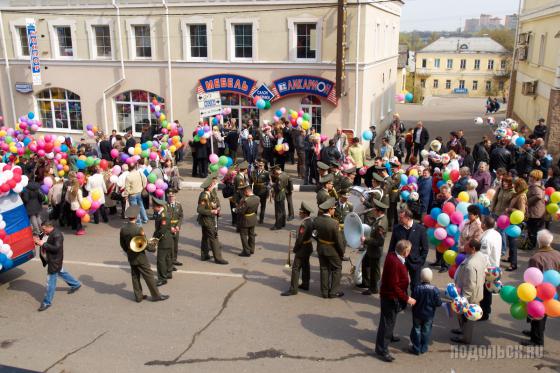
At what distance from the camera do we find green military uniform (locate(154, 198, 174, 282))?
9.30m

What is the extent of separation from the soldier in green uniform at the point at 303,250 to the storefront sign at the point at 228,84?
12059mm

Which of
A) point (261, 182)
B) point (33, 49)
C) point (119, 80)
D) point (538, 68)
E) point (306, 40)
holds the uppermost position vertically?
point (306, 40)

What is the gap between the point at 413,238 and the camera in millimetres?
8031

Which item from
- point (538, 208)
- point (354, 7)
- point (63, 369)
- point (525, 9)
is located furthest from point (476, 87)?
point (63, 369)

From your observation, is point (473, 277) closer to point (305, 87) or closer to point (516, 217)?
point (516, 217)

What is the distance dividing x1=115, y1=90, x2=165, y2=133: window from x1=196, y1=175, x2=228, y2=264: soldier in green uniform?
12.1m

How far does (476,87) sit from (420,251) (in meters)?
89.4

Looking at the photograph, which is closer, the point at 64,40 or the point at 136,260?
the point at 136,260

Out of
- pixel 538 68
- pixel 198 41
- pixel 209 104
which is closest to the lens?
pixel 209 104

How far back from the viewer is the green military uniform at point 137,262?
8.58 metres

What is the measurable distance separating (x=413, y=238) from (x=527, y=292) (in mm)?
1839

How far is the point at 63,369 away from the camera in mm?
7074

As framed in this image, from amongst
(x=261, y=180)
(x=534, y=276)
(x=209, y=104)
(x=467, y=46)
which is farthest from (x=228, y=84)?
(x=467, y=46)

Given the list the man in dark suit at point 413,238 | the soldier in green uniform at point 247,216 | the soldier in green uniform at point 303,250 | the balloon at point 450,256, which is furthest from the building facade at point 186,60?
the man in dark suit at point 413,238
